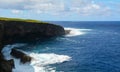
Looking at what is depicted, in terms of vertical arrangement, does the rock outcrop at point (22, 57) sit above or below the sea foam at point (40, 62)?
above

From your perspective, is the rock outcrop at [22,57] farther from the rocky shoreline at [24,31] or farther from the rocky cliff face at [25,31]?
the rocky cliff face at [25,31]

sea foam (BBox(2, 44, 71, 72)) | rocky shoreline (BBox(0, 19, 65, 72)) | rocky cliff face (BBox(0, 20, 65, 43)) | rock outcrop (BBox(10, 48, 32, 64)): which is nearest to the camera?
sea foam (BBox(2, 44, 71, 72))

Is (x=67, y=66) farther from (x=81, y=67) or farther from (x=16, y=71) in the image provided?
(x=16, y=71)

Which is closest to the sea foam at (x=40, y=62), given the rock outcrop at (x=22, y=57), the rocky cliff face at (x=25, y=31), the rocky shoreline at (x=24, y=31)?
the rock outcrop at (x=22, y=57)

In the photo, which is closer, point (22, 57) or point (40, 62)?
point (22, 57)

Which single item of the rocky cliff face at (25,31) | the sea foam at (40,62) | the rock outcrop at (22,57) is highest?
the rocky cliff face at (25,31)

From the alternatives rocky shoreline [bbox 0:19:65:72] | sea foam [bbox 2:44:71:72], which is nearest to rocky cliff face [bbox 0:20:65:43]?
rocky shoreline [bbox 0:19:65:72]

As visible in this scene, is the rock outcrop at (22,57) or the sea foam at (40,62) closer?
the sea foam at (40,62)

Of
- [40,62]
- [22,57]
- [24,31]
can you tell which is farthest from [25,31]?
[40,62]

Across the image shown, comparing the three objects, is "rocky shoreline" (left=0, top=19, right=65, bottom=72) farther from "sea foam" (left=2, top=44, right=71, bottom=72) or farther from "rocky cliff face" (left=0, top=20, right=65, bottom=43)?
"sea foam" (left=2, top=44, right=71, bottom=72)

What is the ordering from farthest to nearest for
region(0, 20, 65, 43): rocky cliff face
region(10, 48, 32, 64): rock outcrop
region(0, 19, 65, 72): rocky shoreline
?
region(0, 20, 65, 43): rocky cliff face
region(0, 19, 65, 72): rocky shoreline
region(10, 48, 32, 64): rock outcrop

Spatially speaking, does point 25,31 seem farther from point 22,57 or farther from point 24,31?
point 22,57

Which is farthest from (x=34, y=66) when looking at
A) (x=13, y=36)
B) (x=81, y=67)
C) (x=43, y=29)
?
(x=43, y=29)
